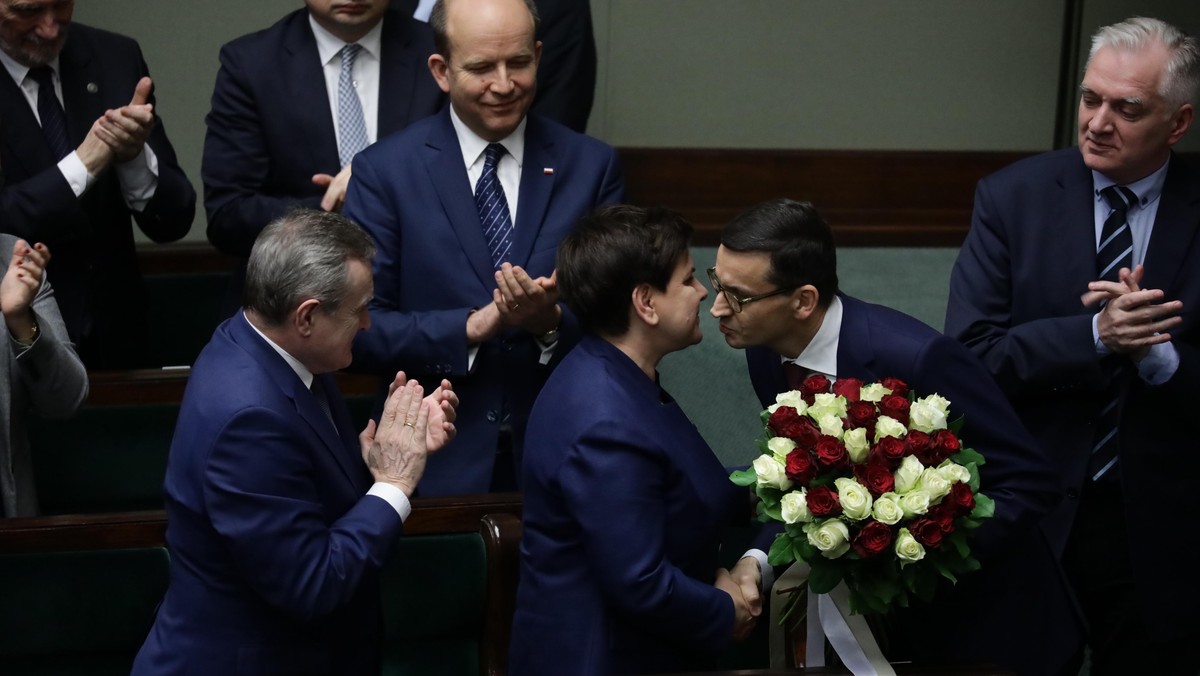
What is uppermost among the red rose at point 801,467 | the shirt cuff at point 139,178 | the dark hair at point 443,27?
the dark hair at point 443,27

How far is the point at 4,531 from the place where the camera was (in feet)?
10.2

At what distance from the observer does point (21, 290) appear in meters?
3.16

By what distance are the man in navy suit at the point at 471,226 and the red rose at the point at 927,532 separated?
1099mm

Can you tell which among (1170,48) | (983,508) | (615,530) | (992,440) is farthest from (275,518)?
(1170,48)

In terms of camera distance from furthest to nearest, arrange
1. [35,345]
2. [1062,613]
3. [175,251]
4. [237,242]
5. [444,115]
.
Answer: [175,251]
[237,242]
[444,115]
[35,345]
[1062,613]

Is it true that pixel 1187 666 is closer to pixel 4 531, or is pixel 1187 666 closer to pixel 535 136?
pixel 535 136

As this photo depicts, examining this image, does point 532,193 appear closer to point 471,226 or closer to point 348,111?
point 471,226

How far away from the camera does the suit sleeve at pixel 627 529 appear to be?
102 inches

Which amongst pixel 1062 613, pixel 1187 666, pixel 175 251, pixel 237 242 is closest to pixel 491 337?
pixel 237 242

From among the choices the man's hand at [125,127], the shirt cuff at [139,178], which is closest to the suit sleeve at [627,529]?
the man's hand at [125,127]

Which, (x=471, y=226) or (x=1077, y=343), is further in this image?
(x=471, y=226)

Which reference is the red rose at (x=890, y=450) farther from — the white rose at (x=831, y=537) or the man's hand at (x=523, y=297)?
the man's hand at (x=523, y=297)

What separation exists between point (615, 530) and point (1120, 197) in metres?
1.42

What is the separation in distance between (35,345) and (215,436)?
911 mm
